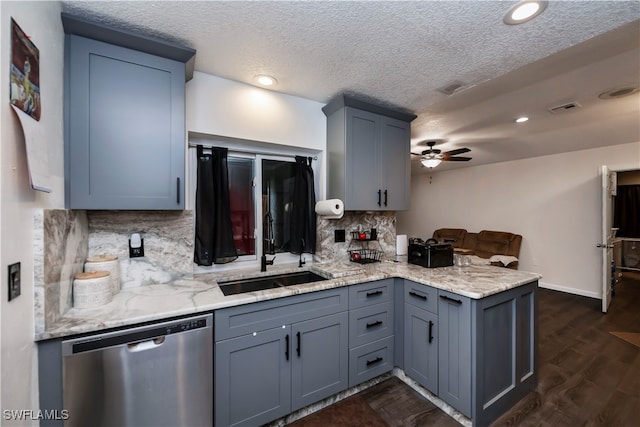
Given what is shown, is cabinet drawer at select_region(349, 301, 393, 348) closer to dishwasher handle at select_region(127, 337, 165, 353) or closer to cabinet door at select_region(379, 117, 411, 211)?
cabinet door at select_region(379, 117, 411, 211)

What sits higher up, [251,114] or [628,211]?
Answer: [251,114]

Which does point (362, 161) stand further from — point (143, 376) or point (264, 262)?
point (143, 376)

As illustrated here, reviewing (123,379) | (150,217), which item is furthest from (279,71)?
(123,379)

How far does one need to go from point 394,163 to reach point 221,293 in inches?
76.6

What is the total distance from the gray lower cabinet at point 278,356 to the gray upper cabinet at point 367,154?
0.98 meters

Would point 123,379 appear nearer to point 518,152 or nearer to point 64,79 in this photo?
point 64,79

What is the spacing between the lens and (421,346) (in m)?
1.95

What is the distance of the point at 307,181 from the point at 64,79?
1.73 m

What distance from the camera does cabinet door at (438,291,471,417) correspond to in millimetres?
1627

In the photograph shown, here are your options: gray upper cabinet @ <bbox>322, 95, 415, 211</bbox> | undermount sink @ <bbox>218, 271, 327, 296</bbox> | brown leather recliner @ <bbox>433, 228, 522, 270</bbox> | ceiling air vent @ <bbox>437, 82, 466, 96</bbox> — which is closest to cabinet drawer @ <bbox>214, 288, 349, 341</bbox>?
undermount sink @ <bbox>218, 271, 327, 296</bbox>

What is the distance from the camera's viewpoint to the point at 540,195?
4.61 meters

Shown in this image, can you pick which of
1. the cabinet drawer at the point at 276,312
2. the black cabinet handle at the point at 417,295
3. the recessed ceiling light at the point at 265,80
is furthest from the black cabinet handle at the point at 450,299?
the recessed ceiling light at the point at 265,80

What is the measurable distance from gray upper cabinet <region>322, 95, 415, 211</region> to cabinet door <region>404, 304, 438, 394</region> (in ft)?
3.32

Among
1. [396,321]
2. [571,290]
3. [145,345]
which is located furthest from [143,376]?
[571,290]
